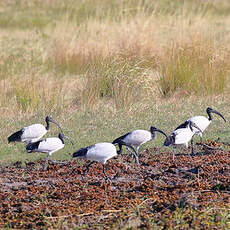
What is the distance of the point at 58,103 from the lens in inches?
494

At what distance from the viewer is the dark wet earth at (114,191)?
6.21 m

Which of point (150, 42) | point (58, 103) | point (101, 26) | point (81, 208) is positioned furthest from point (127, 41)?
point (81, 208)

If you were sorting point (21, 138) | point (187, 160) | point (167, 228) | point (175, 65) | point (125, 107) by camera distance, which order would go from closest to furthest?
point (167, 228)
point (187, 160)
point (21, 138)
point (125, 107)
point (175, 65)

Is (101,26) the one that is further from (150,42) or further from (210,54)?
(210,54)

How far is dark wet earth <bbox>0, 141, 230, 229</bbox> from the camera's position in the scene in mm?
6215

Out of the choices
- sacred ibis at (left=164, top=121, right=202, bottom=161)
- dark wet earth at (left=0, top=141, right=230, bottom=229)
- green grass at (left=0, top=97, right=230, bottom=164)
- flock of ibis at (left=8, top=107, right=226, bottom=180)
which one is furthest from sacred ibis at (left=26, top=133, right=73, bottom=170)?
sacred ibis at (left=164, top=121, right=202, bottom=161)

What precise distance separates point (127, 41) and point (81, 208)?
9.27 metres

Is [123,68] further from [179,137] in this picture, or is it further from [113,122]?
[179,137]

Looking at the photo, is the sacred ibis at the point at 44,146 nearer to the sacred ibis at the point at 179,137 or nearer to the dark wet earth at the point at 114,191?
the dark wet earth at the point at 114,191

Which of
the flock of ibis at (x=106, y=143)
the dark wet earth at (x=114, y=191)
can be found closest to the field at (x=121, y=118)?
the dark wet earth at (x=114, y=191)

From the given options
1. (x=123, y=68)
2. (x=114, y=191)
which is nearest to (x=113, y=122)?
(x=123, y=68)

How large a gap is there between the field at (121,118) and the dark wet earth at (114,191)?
0.04 feet

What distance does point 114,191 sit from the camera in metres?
7.22

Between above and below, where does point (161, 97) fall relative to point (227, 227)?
below
